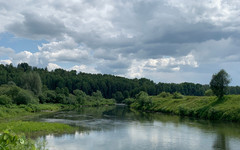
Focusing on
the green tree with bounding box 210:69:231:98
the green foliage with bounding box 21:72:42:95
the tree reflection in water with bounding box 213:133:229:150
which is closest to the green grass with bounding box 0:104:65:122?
the green foliage with bounding box 21:72:42:95

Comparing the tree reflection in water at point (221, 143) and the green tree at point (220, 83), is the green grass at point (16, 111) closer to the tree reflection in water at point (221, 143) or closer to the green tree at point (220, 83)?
the tree reflection in water at point (221, 143)

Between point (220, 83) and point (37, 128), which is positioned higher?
point (220, 83)

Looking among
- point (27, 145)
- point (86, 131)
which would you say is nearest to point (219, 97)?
point (86, 131)

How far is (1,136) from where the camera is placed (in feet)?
19.7

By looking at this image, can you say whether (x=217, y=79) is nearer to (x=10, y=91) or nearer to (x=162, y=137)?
(x=162, y=137)

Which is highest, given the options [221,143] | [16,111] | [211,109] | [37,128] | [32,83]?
[32,83]

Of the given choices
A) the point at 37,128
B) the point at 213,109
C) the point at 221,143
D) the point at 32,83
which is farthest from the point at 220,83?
the point at 32,83

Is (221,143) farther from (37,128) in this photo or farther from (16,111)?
(16,111)

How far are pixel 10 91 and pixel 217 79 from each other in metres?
68.5

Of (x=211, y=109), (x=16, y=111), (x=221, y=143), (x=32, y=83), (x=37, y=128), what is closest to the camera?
(x=221, y=143)

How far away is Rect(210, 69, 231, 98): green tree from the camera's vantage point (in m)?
73.4

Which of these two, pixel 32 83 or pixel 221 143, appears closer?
pixel 221 143

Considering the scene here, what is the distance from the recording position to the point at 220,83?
7338 cm

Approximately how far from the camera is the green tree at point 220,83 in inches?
2891
